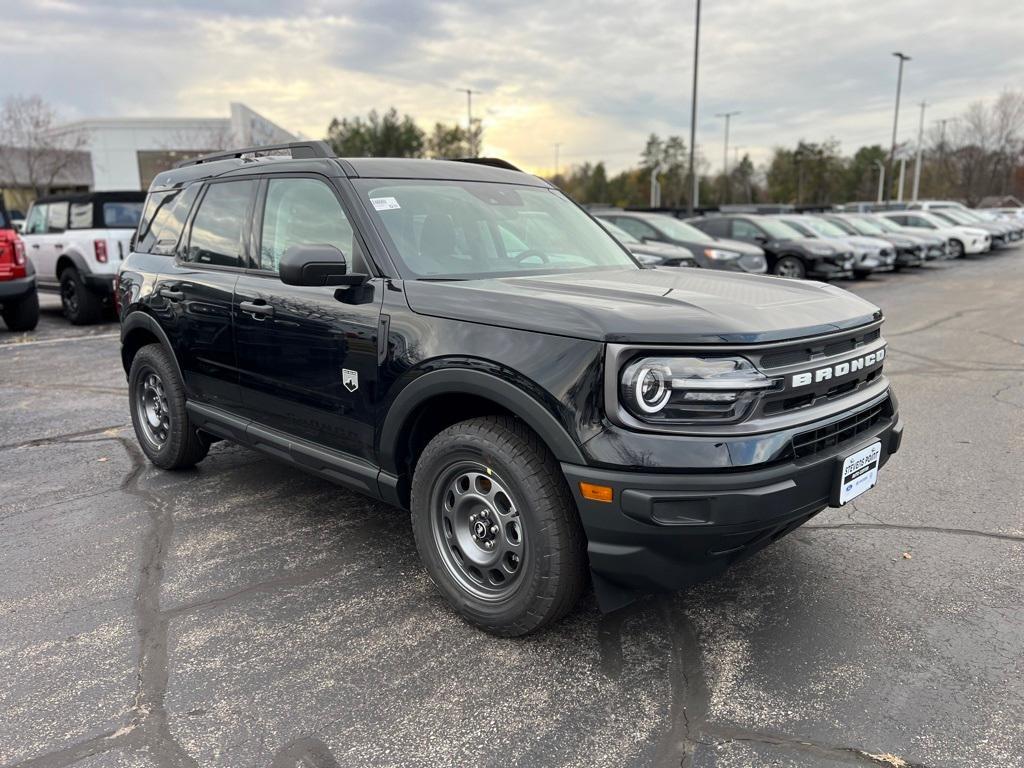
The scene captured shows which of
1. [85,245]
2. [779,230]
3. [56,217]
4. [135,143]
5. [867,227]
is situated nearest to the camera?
[85,245]

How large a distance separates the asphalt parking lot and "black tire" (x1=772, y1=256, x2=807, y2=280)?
37.2 ft

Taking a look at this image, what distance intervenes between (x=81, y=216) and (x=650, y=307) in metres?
11.3

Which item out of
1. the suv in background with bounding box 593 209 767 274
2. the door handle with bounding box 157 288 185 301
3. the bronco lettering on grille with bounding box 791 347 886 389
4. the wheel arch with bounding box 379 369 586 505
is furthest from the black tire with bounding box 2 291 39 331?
the bronco lettering on grille with bounding box 791 347 886 389

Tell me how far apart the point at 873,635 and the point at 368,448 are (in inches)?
84.9

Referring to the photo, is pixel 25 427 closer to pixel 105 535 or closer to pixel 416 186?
pixel 105 535

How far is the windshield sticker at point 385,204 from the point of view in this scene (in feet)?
11.1

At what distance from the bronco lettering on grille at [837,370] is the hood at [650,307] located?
5.3 inches

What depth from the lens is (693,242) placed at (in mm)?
13172

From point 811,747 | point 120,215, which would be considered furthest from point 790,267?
point 811,747

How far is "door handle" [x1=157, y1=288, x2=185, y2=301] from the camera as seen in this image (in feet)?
14.3

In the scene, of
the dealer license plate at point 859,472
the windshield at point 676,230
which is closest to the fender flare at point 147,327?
the dealer license plate at point 859,472

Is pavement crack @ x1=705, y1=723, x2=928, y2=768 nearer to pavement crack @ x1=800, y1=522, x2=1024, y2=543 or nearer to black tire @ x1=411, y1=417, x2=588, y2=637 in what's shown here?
black tire @ x1=411, y1=417, x2=588, y2=637

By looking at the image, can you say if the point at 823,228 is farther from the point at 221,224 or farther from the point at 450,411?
the point at 450,411

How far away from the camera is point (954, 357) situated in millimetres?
8250
